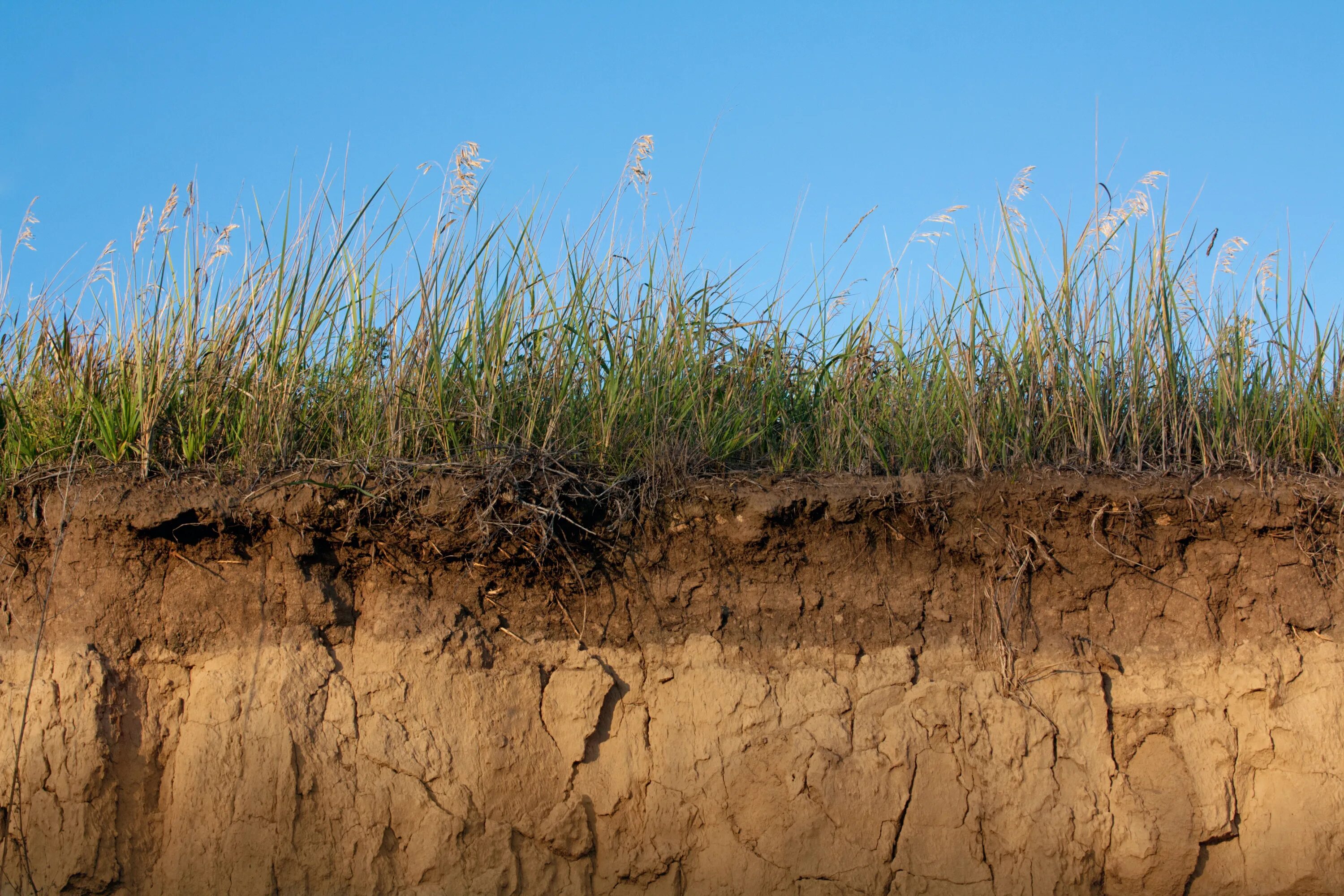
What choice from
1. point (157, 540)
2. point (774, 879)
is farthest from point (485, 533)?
point (774, 879)

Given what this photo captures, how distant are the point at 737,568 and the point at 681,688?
406mm

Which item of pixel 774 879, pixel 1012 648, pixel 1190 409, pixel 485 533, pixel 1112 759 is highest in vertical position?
pixel 1190 409

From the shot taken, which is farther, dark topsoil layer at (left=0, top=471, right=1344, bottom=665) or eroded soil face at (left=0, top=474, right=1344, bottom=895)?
dark topsoil layer at (left=0, top=471, right=1344, bottom=665)

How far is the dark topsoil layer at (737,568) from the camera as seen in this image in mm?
2842

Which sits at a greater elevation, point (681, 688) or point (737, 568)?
point (737, 568)

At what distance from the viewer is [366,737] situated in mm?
2758

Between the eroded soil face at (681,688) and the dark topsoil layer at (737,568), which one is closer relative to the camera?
the eroded soil face at (681,688)

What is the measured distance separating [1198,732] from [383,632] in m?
2.48

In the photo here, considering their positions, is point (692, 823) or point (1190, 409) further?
point (1190, 409)

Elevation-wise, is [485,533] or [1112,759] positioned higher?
[485,533]

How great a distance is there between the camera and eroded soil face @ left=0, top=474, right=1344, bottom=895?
8.91ft

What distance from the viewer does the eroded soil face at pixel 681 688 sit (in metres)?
2.72

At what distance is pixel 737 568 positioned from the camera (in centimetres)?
292

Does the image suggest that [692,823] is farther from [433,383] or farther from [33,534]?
[33,534]
